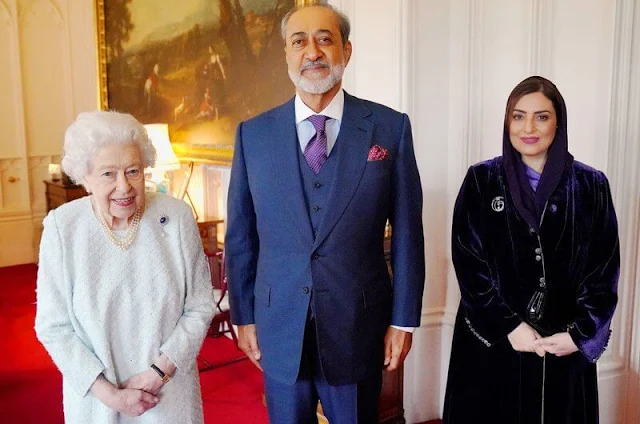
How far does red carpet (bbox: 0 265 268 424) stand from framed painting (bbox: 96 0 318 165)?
5.13 feet

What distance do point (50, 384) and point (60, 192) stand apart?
3278 millimetres

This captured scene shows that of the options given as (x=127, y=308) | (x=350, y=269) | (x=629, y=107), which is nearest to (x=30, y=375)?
(x=127, y=308)

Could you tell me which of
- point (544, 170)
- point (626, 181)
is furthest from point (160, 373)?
point (626, 181)

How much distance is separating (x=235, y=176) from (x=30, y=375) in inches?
123

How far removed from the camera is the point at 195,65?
16.6 feet

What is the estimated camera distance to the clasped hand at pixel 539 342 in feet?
6.85

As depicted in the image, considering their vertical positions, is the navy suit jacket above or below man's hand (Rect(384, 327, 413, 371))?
above

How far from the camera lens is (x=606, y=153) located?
270cm

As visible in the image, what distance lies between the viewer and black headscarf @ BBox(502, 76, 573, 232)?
6.82 feet

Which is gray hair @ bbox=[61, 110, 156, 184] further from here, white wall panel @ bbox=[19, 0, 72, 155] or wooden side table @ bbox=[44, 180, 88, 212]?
white wall panel @ bbox=[19, 0, 72, 155]

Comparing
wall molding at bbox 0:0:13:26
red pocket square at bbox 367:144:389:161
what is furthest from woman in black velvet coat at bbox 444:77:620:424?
wall molding at bbox 0:0:13:26

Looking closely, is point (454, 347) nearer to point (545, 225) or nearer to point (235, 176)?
point (545, 225)

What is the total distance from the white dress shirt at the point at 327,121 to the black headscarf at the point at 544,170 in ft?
2.16

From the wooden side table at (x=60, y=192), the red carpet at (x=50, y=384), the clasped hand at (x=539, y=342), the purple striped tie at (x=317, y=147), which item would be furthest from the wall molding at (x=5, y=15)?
the clasped hand at (x=539, y=342)
